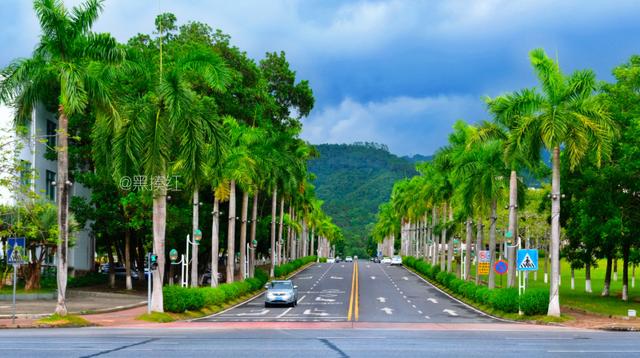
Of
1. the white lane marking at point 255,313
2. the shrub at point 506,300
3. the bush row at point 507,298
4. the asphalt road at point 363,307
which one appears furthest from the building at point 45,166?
the shrub at point 506,300

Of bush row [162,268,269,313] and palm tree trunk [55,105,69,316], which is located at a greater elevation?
palm tree trunk [55,105,69,316]

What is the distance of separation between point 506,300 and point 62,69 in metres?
25.2

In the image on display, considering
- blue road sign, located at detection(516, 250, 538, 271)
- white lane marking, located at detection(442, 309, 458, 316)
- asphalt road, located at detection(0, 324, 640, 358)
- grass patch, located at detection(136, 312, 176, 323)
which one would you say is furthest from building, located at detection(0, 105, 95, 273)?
blue road sign, located at detection(516, 250, 538, 271)

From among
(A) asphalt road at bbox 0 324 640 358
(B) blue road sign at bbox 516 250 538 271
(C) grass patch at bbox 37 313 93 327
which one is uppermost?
(B) blue road sign at bbox 516 250 538 271

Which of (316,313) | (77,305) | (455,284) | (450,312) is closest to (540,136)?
(450,312)

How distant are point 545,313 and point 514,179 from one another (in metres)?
9.42

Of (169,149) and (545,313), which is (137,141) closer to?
(169,149)

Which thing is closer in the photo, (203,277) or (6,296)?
(6,296)

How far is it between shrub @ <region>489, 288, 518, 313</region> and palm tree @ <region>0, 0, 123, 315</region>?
73.9 ft

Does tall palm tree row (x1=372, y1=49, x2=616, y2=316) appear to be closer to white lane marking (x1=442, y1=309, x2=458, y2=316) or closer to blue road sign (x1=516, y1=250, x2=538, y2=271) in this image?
blue road sign (x1=516, y1=250, x2=538, y2=271)

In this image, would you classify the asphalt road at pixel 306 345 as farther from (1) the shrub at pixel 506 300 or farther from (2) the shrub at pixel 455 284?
(2) the shrub at pixel 455 284

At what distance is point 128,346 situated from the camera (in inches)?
828

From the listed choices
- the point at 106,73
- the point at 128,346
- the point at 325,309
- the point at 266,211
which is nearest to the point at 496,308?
the point at 325,309

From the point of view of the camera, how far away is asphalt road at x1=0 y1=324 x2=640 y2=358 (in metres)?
19.2
